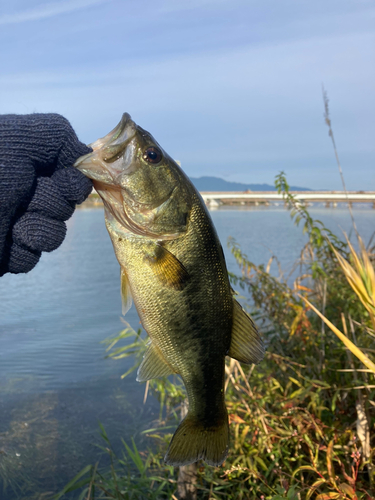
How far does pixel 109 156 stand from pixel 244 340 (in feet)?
3.23

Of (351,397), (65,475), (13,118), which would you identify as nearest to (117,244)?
(13,118)

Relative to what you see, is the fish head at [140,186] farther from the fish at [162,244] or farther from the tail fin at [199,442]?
the tail fin at [199,442]

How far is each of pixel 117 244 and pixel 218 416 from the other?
92cm

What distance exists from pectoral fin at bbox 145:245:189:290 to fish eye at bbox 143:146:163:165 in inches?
14.1

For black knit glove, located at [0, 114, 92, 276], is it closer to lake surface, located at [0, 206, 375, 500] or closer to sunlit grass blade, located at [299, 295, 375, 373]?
sunlit grass blade, located at [299, 295, 375, 373]

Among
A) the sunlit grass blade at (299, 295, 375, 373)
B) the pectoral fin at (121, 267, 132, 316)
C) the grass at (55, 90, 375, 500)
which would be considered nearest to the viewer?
the pectoral fin at (121, 267, 132, 316)

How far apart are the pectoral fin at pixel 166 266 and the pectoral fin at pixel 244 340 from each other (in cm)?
33

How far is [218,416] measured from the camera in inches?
75.3

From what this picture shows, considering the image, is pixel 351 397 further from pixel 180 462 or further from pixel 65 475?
pixel 65 475

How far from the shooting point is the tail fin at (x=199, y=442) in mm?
1844

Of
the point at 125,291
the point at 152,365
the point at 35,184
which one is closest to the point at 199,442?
the point at 152,365

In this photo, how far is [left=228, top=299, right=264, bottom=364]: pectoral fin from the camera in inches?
73.0

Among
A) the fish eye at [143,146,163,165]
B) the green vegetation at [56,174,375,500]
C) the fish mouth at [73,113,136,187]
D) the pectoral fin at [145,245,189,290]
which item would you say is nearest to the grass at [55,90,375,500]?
the green vegetation at [56,174,375,500]

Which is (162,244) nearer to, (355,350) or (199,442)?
(199,442)
